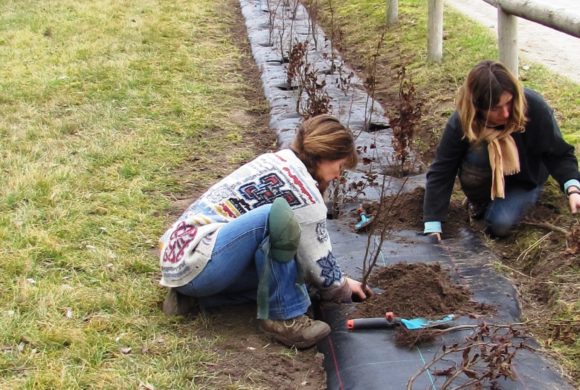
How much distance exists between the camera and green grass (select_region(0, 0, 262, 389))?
2.72 m

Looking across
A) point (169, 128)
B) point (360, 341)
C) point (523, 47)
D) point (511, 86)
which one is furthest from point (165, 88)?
point (360, 341)

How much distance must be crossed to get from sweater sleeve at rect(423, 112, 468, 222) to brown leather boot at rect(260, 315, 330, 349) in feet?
3.30

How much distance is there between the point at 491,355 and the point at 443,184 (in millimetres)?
1451

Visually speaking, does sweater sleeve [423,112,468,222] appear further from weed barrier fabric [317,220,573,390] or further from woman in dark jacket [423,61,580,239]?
weed barrier fabric [317,220,573,390]

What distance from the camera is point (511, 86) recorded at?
323cm

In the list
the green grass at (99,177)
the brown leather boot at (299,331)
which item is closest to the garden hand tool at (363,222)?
the brown leather boot at (299,331)

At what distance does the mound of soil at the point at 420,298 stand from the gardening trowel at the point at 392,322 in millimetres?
56

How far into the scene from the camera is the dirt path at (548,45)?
560 cm

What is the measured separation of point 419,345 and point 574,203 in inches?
46.5

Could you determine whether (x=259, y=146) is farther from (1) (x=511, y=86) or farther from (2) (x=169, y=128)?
(1) (x=511, y=86)

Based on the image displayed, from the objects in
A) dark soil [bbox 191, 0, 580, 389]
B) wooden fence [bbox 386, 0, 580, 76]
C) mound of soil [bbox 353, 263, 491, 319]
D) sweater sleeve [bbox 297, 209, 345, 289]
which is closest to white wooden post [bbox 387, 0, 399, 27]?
wooden fence [bbox 386, 0, 580, 76]

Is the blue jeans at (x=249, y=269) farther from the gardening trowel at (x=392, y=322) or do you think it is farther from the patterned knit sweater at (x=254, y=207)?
the gardening trowel at (x=392, y=322)

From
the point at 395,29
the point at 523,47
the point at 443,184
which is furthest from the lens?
the point at 395,29

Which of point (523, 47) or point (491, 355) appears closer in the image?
point (491, 355)
